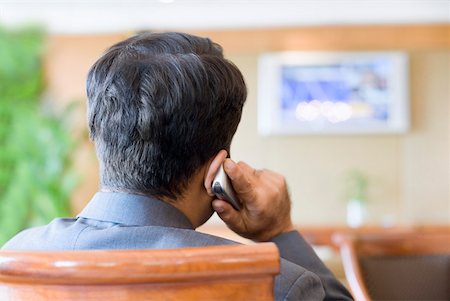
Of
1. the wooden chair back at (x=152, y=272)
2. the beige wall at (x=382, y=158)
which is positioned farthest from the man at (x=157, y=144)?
the beige wall at (x=382, y=158)

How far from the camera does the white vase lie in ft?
23.2

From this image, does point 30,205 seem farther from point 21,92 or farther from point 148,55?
point 148,55

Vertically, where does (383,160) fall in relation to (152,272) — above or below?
below

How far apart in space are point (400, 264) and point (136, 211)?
1.37 metres

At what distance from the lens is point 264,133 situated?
284 inches

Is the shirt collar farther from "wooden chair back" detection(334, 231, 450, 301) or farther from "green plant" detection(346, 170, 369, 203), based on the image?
"green plant" detection(346, 170, 369, 203)

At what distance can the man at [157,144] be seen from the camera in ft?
2.94

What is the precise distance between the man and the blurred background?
6145mm

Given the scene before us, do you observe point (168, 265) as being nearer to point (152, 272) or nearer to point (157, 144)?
point (152, 272)

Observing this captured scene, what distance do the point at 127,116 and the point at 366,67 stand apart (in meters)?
6.52

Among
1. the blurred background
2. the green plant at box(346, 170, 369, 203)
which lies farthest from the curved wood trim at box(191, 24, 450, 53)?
the green plant at box(346, 170, 369, 203)

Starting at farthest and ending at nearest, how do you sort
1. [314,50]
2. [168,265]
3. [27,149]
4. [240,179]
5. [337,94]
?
[314,50] < [337,94] < [27,149] < [240,179] < [168,265]

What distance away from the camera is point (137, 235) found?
88 cm

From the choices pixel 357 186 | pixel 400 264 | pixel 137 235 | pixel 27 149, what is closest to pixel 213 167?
pixel 137 235
